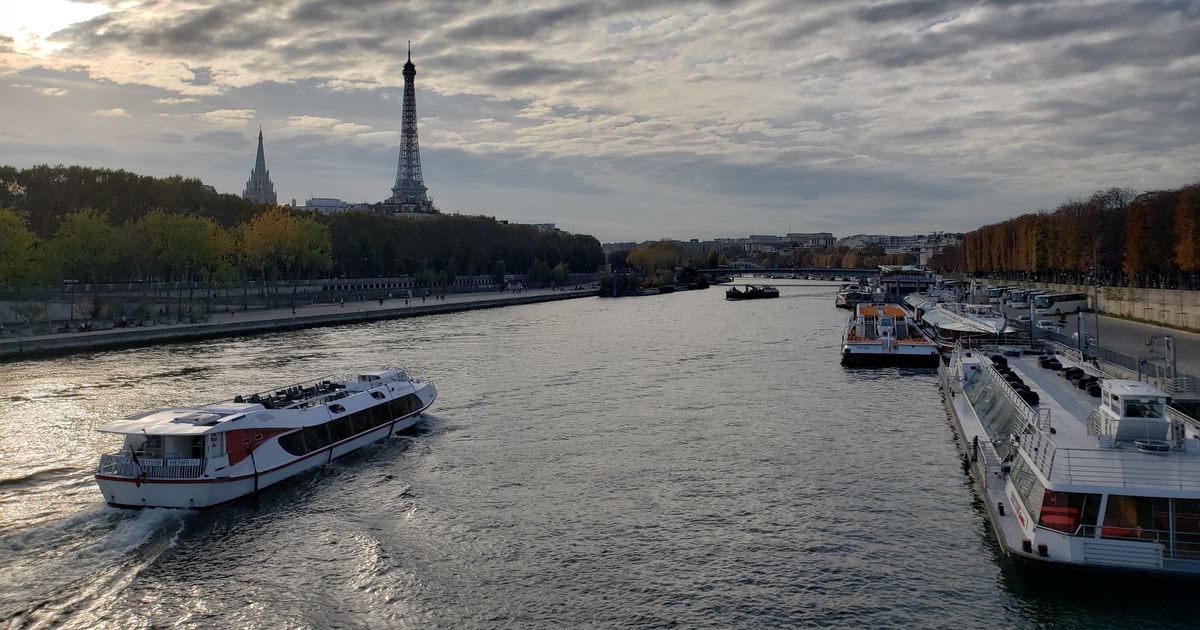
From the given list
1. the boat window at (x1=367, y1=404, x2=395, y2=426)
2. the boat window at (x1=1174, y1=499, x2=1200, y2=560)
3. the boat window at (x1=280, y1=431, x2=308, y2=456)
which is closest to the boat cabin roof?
the boat window at (x1=280, y1=431, x2=308, y2=456)

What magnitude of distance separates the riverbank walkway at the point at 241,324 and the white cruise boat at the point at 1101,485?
43.6m

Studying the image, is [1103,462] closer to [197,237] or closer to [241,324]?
[241,324]

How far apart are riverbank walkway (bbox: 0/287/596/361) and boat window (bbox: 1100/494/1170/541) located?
45.3 m

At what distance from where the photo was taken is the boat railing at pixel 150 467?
17375 mm

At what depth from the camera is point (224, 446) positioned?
723 inches

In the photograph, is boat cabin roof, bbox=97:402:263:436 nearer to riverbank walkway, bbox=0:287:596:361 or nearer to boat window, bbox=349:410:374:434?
boat window, bbox=349:410:374:434

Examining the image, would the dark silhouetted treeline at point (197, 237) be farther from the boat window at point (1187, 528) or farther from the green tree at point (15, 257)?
the boat window at point (1187, 528)

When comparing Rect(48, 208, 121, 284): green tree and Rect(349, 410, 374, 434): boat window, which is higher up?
Rect(48, 208, 121, 284): green tree

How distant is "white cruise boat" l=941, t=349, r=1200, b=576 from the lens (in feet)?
42.6

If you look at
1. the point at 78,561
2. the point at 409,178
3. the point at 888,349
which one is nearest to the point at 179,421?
the point at 78,561

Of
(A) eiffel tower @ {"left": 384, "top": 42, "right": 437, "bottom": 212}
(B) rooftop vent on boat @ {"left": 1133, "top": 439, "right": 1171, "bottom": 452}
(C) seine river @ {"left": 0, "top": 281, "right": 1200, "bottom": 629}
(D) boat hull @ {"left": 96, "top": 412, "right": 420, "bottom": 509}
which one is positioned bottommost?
(C) seine river @ {"left": 0, "top": 281, "right": 1200, "bottom": 629}

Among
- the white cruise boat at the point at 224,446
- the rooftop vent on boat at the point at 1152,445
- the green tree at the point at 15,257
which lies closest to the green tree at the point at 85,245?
the green tree at the point at 15,257

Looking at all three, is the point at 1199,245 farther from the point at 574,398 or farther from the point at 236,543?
the point at 236,543

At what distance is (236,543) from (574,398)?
1551 cm
